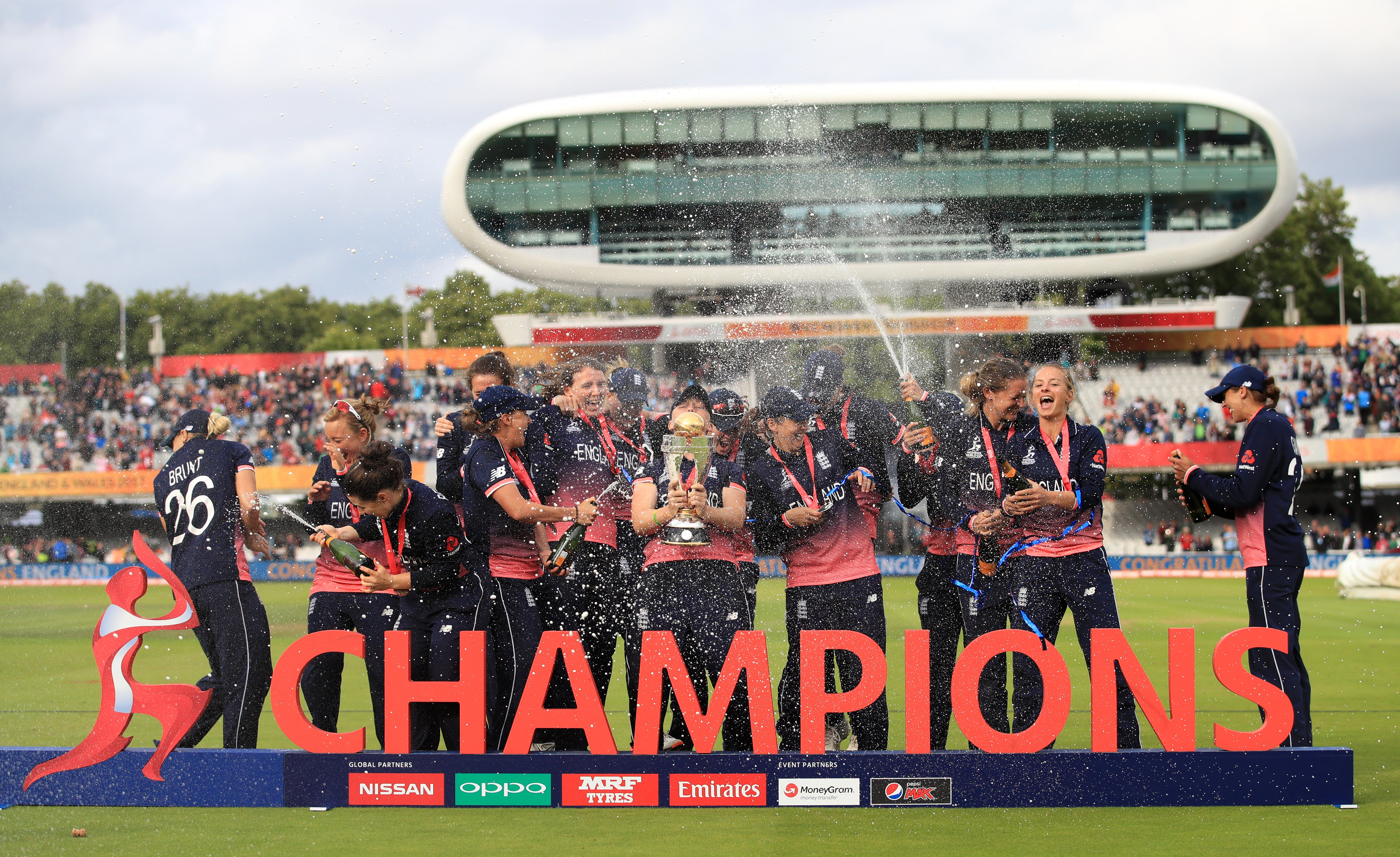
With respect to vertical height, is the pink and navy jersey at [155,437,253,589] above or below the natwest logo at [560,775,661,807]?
above

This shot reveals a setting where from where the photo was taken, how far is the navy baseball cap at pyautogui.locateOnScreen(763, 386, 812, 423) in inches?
229

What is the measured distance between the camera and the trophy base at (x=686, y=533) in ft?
17.5

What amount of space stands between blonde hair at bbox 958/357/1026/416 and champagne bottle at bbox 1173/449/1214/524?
93cm

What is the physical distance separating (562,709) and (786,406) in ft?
6.15

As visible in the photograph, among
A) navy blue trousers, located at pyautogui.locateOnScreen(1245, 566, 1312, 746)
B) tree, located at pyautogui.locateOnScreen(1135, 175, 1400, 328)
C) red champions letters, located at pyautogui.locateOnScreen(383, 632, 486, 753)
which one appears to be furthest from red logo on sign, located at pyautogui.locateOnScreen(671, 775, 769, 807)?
tree, located at pyautogui.locateOnScreen(1135, 175, 1400, 328)

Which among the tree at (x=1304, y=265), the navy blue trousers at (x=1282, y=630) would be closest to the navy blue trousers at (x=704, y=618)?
the navy blue trousers at (x=1282, y=630)

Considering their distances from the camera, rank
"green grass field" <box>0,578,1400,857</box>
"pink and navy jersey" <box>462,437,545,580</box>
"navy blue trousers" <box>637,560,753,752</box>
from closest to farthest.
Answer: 1. "green grass field" <box>0,578,1400,857</box>
2. "navy blue trousers" <box>637,560,753,752</box>
3. "pink and navy jersey" <box>462,437,545,580</box>

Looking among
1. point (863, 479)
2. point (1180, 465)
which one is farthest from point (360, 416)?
point (1180, 465)

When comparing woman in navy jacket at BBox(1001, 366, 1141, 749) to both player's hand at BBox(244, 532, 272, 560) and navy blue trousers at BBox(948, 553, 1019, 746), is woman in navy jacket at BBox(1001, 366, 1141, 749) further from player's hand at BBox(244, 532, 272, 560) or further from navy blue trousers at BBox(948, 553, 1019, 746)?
player's hand at BBox(244, 532, 272, 560)

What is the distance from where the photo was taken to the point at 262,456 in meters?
33.8

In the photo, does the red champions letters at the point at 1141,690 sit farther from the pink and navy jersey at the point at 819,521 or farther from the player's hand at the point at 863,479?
the player's hand at the point at 863,479

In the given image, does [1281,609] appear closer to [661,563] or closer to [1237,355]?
[661,563]

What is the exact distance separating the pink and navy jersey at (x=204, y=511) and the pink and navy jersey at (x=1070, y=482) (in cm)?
408

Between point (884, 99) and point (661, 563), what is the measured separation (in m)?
36.0
